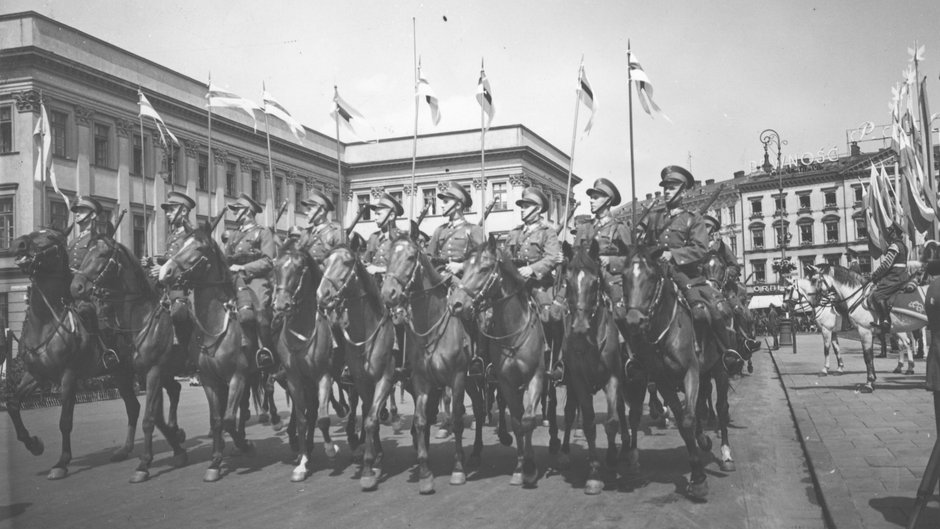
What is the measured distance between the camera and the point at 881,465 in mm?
8484

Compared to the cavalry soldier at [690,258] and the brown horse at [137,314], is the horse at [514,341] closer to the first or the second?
the cavalry soldier at [690,258]

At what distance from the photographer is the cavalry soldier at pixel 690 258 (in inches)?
347

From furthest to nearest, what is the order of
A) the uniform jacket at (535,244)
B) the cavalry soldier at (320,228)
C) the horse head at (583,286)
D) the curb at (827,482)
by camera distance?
the cavalry soldier at (320,228) → the uniform jacket at (535,244) → the horse head at (583,286) → the curb at (827,482)

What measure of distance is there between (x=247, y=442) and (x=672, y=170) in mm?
7545

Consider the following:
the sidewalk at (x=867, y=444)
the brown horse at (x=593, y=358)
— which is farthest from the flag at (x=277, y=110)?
the sidewalk at (x=867, y=444)

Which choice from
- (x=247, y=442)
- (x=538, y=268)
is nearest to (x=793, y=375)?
(x=538, y=268)

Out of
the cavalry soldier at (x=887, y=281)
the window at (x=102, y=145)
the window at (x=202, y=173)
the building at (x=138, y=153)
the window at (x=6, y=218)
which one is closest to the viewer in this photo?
the cavalry soldier at (x=887, y=281)

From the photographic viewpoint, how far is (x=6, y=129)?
3266 centimetres

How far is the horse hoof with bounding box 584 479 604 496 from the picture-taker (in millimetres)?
7910

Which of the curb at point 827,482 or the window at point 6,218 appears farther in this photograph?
the window at point 6,218

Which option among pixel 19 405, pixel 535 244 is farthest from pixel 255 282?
pixel 535 244

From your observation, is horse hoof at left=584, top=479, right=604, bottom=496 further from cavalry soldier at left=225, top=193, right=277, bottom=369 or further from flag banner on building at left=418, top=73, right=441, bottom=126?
flag banner on building at left=418, top=73, right=441, bottom=126

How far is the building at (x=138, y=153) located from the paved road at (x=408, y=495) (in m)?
9.75

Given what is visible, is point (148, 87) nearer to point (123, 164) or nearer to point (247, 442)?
point (123, 164)
